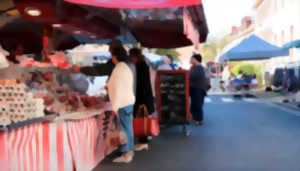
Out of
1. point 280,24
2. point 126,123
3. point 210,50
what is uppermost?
point 210,50

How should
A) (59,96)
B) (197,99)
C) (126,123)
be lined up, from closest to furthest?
(59,96) < (126,123) < (197,99)

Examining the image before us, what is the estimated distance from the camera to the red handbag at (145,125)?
546cm

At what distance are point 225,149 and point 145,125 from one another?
1.60 metres

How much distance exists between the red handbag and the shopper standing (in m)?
0.55

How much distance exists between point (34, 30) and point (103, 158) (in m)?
Answer: 3.90

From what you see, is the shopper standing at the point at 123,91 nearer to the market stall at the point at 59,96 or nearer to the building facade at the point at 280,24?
the market stall at the point at 59,96

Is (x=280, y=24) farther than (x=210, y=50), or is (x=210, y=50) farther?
(x=210, y=50)

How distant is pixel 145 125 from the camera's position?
548 centimetres

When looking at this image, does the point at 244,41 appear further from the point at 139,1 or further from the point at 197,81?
the point at 139,1

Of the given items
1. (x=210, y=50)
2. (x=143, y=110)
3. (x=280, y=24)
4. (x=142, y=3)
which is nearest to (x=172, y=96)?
(x=143, y=110)

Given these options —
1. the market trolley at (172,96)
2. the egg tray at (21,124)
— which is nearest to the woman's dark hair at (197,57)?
the market trolley at (172,96)

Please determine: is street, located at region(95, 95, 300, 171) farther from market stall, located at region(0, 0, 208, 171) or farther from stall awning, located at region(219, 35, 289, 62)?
stall awning, located at region(219, 35, 289, 62)

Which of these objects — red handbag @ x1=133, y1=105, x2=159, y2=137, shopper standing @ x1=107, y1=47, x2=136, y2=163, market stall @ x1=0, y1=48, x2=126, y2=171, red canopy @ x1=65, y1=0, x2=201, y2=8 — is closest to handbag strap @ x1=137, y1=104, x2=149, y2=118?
red handbag @ x1=133, y1=105, x2=159, y2=137

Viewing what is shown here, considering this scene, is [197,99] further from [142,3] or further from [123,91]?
[142,3]
